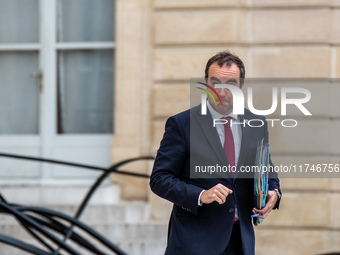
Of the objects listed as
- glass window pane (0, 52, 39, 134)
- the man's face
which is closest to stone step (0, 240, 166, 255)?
glass window pane (0, 52, 39, 134)

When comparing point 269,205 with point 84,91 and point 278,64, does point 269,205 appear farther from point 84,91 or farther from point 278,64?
point 84,91

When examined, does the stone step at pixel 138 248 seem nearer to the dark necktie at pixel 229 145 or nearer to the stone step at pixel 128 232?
the stone step at pixel 128 232

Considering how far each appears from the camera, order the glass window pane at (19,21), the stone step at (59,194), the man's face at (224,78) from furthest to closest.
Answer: the glass window pane at (19,21) → the stone step at (59,194) → the man's face at (224,78)

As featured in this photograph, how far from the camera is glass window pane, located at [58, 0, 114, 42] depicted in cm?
730

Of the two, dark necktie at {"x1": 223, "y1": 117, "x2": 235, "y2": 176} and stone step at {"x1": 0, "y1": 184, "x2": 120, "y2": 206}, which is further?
stone step at {"x1": 0, "y1": 184, "x2": 120, "y2": 206}

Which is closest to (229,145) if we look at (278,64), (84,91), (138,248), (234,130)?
(234,130)

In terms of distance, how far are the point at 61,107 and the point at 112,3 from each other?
1370mm

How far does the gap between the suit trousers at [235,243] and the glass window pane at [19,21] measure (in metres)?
5.43

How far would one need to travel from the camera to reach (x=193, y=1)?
6.59 metres

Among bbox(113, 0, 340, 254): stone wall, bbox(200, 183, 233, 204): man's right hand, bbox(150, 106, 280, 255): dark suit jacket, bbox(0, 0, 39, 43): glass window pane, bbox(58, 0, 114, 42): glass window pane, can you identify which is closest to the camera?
bbox(200, 183, 233, 204): man's right hand

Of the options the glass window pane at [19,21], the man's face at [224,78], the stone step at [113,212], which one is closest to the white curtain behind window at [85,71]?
the glass window pane at [19,21]

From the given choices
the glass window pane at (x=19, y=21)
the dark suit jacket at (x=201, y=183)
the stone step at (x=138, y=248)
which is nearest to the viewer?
the dark suit jacket at (x=201, y=183)

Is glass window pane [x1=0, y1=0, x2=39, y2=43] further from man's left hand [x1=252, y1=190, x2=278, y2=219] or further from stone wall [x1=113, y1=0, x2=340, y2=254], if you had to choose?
man's left hand [x1=252, y1=190, x2=278, y2=219]

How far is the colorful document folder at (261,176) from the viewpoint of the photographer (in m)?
2.39
